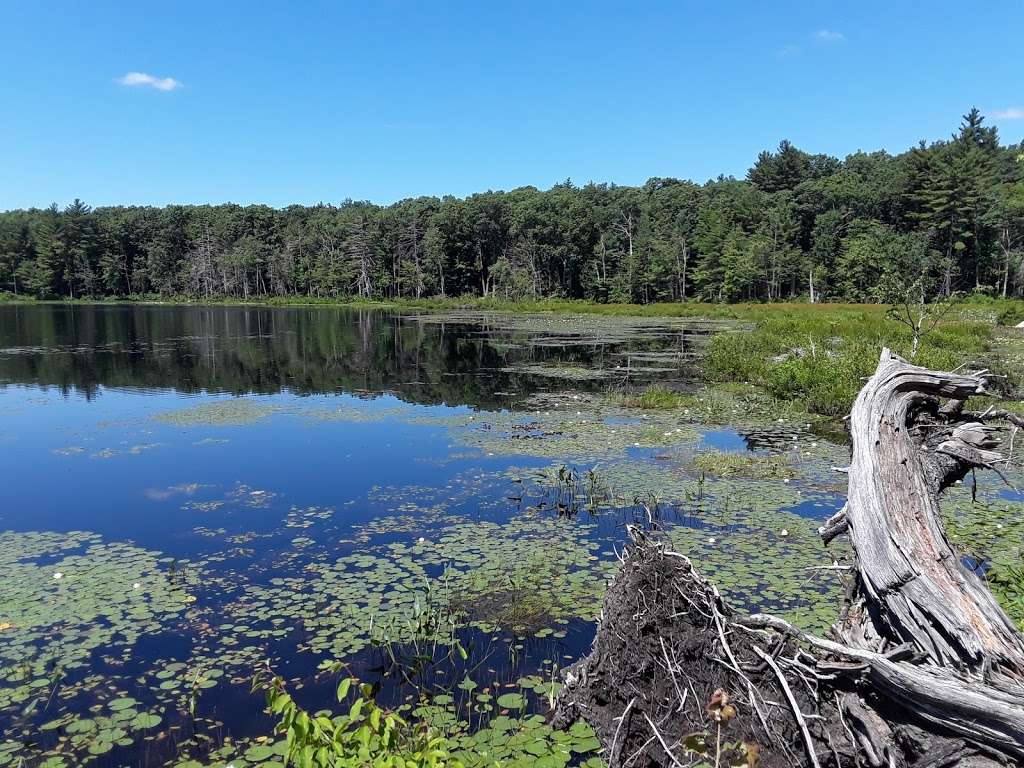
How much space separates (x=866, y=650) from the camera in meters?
3.71

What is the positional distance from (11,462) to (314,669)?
10015 millimetres

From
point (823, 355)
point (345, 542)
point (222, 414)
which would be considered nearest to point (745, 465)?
point (345, 542)

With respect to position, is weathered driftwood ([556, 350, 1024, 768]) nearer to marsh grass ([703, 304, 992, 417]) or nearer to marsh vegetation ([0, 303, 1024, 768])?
marsh vegetation ([0, 303, 1024, 768])

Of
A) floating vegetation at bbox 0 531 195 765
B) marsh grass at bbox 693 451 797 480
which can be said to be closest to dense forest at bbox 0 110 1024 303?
marsh grass at bbox 693 451 797 480

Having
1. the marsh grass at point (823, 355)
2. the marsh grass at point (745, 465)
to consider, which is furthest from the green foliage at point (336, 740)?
the marsh grass at point (745, 465)

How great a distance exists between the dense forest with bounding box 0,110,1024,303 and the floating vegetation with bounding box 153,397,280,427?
48680 mm

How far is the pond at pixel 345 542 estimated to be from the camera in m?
5.30

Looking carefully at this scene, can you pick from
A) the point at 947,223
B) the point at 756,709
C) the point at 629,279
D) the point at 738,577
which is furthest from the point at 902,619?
the point at 629,279

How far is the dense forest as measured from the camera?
61953mm

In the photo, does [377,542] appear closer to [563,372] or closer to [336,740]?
[336,740]

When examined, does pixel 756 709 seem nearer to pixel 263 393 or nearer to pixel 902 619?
pixel 902 619

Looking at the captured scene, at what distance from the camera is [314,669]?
5.71 meters

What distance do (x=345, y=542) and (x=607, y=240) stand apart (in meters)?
77.0

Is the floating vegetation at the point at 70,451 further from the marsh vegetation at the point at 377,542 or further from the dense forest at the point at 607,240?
the dense forest at the point at 607,240
